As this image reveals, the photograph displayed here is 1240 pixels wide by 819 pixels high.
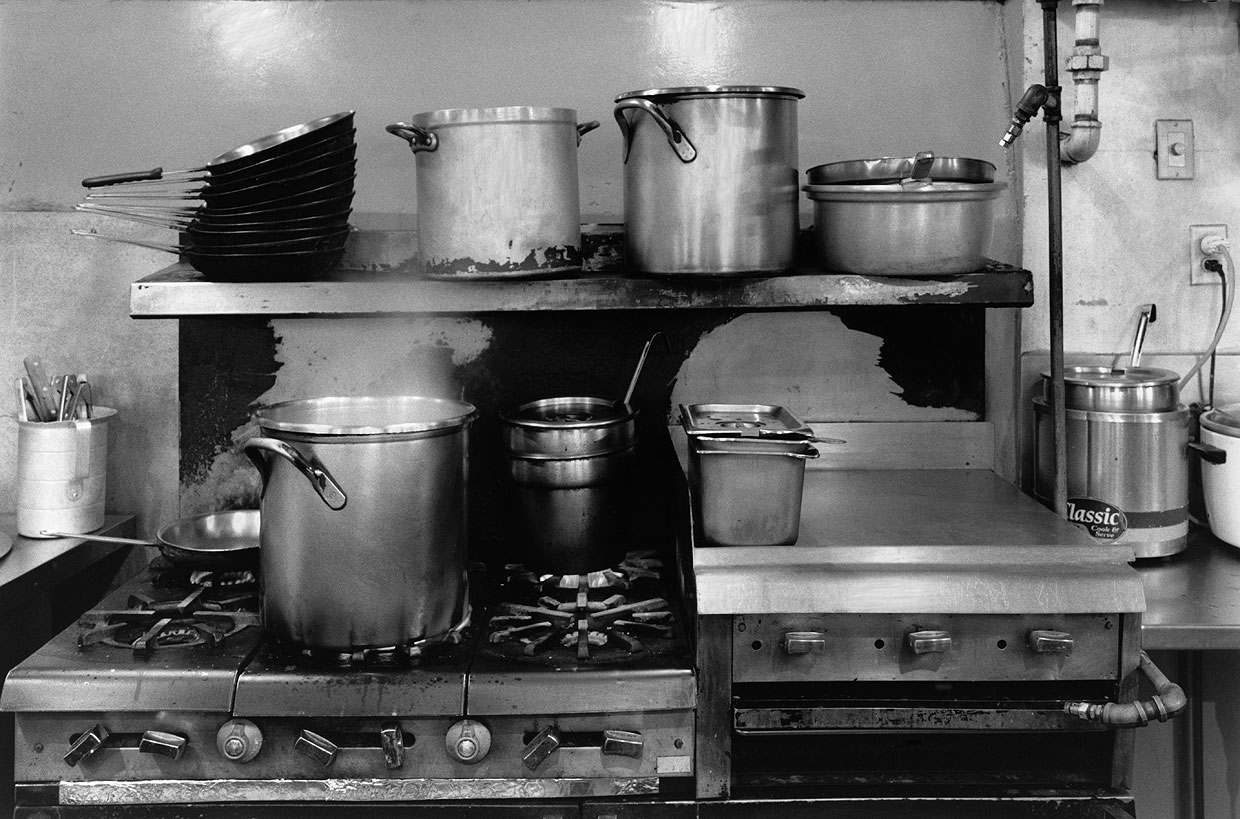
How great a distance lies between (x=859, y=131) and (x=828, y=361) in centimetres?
55

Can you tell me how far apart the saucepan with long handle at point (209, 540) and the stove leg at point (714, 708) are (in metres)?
0.99

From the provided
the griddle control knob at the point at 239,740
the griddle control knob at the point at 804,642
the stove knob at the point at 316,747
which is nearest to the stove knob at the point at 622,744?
the griddle control knob at the point at 804,642

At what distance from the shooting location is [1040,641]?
185 centimetres

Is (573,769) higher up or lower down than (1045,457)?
lower down

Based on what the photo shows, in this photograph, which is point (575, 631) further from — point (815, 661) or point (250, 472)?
point (250, 472)

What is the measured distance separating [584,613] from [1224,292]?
1700 mm

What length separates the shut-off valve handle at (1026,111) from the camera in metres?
1.99

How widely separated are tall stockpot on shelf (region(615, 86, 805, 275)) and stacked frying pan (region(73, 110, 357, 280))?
572 mm

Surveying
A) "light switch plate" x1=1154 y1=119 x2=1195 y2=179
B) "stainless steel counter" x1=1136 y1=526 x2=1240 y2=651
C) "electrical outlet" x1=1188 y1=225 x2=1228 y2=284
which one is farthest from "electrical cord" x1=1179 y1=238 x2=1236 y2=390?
"stainless steel counter" x1=1136 y1=526 x2=1240 y2=651

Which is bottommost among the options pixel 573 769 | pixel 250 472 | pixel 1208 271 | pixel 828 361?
pixel 573 769

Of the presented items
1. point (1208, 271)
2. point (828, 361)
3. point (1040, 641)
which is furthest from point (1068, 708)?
point (1208, 271)

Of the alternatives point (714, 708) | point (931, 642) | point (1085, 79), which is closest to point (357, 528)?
point (714, 708)

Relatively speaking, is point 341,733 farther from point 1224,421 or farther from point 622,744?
point 1224,421

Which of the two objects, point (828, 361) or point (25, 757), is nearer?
point (25, 757)
